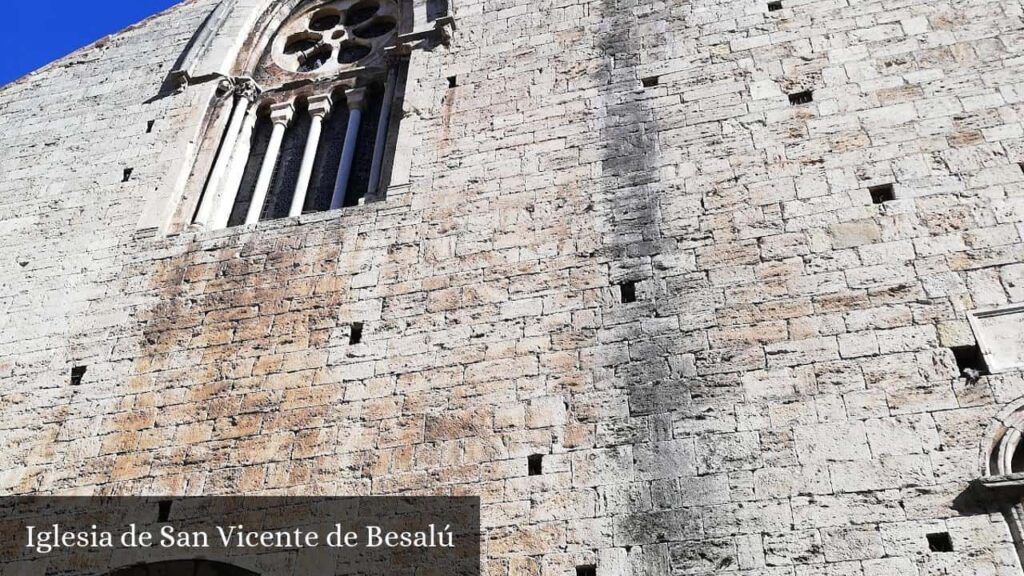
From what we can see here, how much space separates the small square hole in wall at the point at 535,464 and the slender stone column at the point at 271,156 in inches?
140

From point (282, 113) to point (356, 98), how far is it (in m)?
0.69

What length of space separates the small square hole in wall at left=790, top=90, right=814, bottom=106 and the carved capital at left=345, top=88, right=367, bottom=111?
3.78 m

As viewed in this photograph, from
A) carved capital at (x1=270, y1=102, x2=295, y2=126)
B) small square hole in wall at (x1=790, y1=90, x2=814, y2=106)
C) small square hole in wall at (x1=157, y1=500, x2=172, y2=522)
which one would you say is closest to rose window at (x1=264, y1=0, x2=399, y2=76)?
carved capital at (x1=270, y1=102, x2=295, y2=126)

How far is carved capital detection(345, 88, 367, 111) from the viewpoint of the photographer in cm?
930

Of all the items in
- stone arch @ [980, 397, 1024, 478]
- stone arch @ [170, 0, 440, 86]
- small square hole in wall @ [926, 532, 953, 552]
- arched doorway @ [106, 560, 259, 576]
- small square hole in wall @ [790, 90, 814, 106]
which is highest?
stone arch @ [170, 0, 440, 86]

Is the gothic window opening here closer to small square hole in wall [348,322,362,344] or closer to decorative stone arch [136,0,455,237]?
decorative stone arch [136,0,455,237]

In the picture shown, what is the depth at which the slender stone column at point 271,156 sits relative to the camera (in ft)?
28.1

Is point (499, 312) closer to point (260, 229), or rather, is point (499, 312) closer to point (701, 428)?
point (701, 428)

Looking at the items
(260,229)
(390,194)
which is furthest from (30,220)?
(390,194)

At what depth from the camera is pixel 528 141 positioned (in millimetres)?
7824

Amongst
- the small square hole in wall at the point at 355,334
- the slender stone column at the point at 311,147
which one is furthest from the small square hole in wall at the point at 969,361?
the slender stone column at the point at 311,147

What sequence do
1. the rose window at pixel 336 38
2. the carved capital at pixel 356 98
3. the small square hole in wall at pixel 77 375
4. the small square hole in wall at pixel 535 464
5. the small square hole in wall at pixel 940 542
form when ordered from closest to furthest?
1. the small square hole in wall at pixel 940 542
2. the small square hole in wall at pixel 535 464
3. the small square hole in wall at pixel 77 375
4. the carved capital at pixel 356 98
5. the rose window at pixel 336 38

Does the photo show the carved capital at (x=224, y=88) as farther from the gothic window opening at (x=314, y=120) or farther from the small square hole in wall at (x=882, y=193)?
the small square hole in wall at (x=882, y=193)

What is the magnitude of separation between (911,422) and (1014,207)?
167 centimetres
